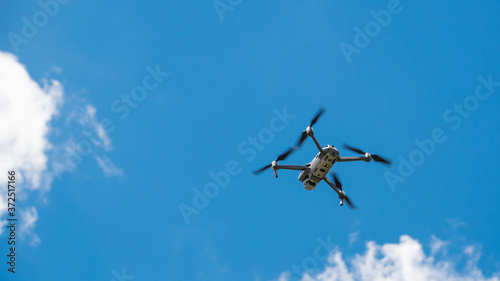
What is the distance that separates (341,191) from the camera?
70125 mm

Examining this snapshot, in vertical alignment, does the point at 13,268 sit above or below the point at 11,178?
below

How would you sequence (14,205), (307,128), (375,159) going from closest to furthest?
(307,128)
(375,159)
(14,205)

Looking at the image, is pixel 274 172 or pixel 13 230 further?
pixel 13 230

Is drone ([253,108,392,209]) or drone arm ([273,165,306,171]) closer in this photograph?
drone ([253,108,392,209])

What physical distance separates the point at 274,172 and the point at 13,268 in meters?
41.6

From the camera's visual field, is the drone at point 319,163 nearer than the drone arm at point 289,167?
Yes

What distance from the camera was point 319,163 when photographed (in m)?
63.6

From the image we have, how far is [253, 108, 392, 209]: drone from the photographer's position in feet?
204

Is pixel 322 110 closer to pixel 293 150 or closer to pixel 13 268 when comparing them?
pixel 293 150

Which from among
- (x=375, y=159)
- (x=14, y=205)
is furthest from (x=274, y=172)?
(x=14, y=205)

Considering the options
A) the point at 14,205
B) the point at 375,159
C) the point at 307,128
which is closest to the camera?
the point at 307,128

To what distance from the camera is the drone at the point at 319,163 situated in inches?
2452

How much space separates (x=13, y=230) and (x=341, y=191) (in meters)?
50.6

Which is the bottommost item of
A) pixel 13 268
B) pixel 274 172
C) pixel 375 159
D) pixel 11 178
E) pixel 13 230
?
pixel 375 159
